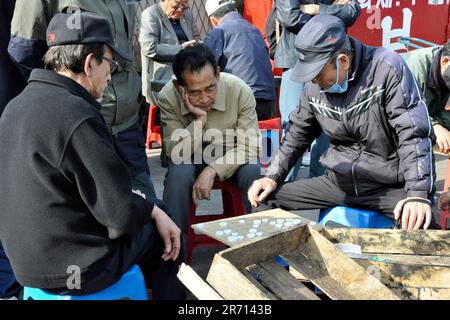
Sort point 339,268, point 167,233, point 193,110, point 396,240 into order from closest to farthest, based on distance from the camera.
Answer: point 339,268 → point 396,240 → point 167,233 → point 193,110

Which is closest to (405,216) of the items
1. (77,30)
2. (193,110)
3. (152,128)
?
(193,110)

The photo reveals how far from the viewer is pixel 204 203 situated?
16.0 feet

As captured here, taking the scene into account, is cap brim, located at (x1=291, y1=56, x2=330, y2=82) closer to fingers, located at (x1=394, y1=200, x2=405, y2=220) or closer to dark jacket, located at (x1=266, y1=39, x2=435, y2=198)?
dark jacket, located at (x1=266, y1=39, x2=435, y2=198)

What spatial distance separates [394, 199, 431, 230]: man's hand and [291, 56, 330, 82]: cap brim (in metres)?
0.83

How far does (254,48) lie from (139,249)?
2794 mm

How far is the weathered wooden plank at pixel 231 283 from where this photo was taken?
5.47 feet

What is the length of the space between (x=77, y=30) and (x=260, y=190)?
1494 millimetres

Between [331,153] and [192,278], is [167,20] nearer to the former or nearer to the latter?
[331,153]

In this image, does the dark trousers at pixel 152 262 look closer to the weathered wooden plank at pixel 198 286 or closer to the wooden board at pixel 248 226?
the wooden board at pixel 248 226

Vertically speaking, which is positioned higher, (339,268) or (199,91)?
(199,91)

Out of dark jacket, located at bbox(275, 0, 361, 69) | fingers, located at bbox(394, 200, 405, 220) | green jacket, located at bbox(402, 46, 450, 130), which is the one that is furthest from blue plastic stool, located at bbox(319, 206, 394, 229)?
Answer: dark jacket, located at bbox(275, 0, 361, 69)

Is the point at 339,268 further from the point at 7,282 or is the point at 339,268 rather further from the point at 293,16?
the point at 293,16

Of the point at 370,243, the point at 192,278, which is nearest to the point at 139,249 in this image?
the point at 192,278

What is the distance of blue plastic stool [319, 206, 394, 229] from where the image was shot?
2.92 metres
